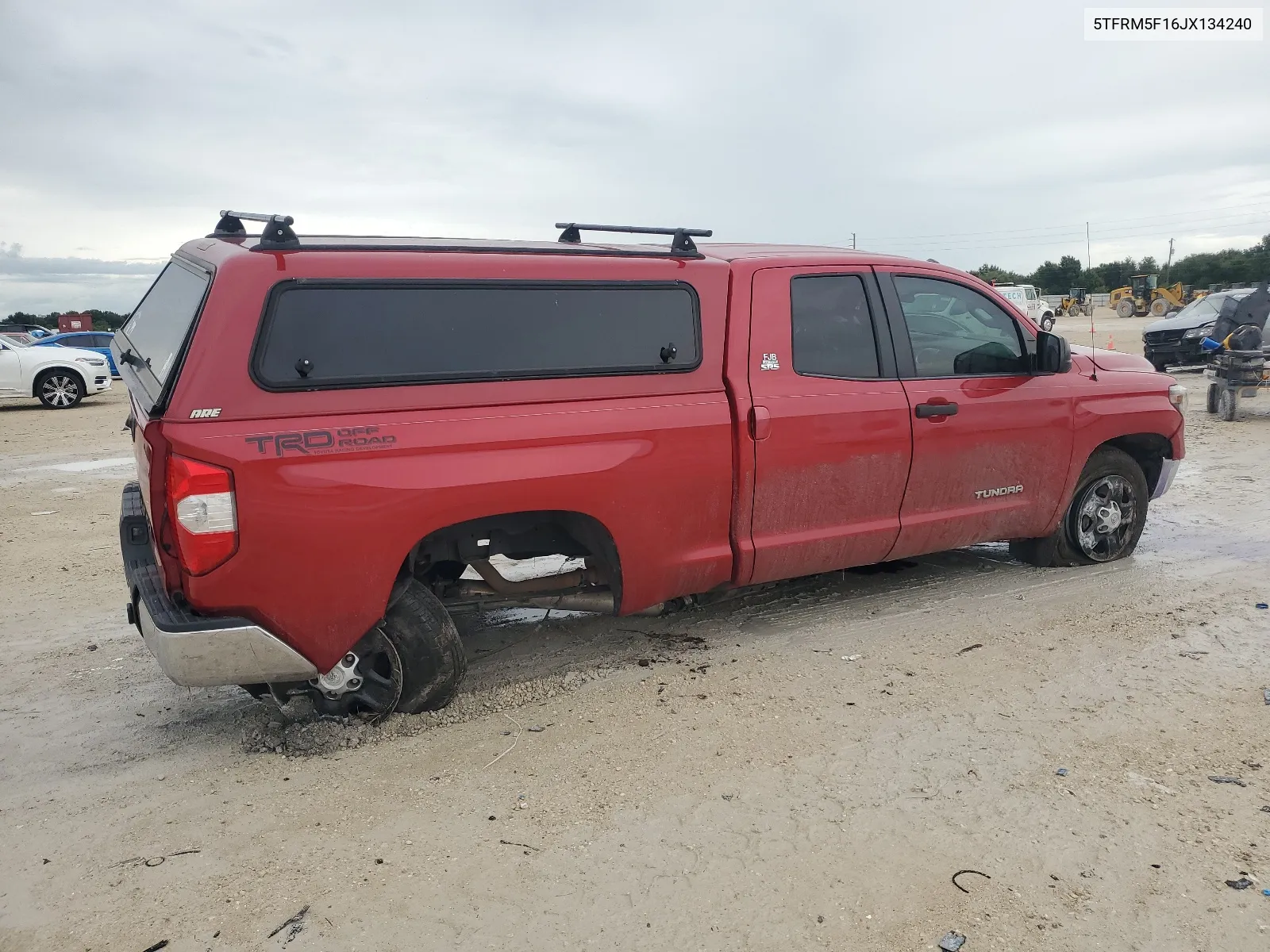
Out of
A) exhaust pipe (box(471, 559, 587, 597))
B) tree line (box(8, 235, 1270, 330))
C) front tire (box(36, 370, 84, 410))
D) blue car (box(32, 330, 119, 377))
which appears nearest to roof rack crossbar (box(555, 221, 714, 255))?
exhaust pipe (box(471, 559, 587, 597))

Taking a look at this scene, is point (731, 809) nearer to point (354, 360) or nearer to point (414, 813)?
point (414, 813)

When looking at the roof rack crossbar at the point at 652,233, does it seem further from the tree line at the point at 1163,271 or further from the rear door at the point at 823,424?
the tree line at the point at 1163,271

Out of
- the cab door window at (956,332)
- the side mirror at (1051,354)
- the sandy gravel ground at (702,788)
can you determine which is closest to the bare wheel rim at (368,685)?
the sandy gravel ground at (702,788)

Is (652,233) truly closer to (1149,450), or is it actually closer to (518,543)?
(518,543)

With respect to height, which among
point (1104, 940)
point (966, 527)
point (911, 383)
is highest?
point (911, 383)

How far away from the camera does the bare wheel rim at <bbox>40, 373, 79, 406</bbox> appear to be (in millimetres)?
18328

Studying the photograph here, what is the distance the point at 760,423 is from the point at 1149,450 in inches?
128

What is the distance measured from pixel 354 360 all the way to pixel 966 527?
349 cm

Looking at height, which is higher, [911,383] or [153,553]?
[911,383]

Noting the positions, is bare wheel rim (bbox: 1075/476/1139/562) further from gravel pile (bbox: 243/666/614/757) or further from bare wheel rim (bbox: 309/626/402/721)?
bare wheel rim (bbox: 309/626/402/721)

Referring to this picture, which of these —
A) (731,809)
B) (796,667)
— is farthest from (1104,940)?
(796,667)

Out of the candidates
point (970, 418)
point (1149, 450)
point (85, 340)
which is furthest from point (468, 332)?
point (85, 340)

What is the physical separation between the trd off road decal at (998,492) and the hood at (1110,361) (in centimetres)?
91

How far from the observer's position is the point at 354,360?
12.3 feet
